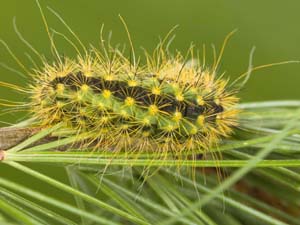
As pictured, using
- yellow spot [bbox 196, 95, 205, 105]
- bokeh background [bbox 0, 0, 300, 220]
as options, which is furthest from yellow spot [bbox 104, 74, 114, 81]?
bokeh background [bbox 0, 0, 300, 220]

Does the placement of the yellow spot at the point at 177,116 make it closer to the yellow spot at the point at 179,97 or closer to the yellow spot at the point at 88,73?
the yellow spot at the point at 179,97

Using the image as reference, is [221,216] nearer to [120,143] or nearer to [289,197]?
[289,197]

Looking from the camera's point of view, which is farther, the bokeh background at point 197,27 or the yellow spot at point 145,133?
the bokeh background at point 197,27

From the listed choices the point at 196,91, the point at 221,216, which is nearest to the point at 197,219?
the point at 221,216

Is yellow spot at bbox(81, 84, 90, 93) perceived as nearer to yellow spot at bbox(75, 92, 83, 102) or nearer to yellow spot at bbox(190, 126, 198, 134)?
yellow spot at bbox(75, 92, 83, 102)

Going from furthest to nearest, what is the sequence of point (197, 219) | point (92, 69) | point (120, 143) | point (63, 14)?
1. point (63, 14)
2. point (92, 69)
3. point (120, 143)
4. point (197, 219)

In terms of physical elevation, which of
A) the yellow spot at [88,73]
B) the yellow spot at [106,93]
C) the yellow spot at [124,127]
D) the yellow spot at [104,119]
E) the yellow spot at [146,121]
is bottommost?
the yellow spot at [124,127]

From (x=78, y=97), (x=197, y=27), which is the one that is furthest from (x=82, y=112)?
(x=197, y=27)

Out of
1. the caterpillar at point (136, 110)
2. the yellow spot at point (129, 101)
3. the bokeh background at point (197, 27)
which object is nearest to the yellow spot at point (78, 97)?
the caterpillar at point (136, 110)
